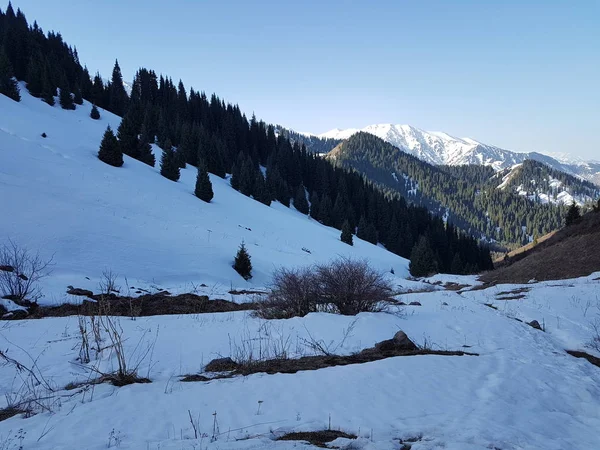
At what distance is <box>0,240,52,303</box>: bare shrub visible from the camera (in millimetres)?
10102

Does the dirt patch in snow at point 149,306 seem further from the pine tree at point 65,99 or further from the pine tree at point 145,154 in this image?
the pine tree at point 65,99

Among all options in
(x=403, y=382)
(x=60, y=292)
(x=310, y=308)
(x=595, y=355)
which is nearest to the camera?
(x=403, y=382)

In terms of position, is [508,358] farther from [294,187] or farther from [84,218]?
[294,187]

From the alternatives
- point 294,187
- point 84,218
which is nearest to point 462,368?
point 84,218

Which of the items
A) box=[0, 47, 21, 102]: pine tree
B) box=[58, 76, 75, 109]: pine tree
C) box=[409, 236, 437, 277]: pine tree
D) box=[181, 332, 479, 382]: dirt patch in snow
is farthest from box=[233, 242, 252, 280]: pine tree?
box=[58, 76, 75, 109]: pine tree

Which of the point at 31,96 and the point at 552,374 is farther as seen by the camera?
the point at 31,96

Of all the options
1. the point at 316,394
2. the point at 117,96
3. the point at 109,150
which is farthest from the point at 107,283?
the point at 117,96

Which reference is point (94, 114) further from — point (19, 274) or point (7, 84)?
point (19, 274)

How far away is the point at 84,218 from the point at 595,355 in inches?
820

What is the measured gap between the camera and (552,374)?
573 centimetres

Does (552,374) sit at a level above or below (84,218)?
below

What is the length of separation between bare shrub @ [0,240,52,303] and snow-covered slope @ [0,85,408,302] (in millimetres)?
409

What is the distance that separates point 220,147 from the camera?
6619cm

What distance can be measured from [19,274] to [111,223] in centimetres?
768
